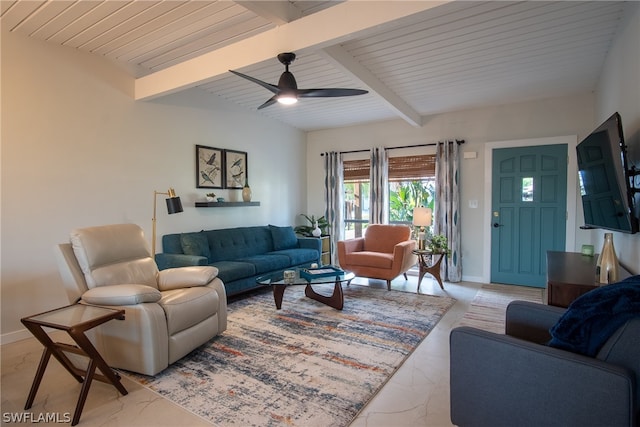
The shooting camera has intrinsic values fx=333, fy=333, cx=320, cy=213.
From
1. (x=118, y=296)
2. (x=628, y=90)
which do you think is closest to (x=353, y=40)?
(x=628, y=90)

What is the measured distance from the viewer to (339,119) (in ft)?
18.5

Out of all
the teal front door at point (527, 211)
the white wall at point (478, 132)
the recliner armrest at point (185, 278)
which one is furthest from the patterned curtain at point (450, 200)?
the recliner armrest at point (185, 278)

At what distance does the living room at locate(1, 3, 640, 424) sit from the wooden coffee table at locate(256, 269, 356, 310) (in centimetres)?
155

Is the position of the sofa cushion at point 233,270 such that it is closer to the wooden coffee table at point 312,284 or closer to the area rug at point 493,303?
the wooden coffee table at point 312,284

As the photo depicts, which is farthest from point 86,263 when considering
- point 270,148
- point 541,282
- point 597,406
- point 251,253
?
point 541,282

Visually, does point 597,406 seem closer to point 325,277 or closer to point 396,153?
point 325,277

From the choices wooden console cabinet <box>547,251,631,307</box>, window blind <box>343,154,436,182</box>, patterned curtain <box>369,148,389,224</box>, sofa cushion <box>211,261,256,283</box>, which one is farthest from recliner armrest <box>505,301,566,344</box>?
patterned curtain <box>369,148,389,224</box>

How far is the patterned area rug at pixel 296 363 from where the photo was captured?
1.92 metres

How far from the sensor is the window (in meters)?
5.43

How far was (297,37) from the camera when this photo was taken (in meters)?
2.50

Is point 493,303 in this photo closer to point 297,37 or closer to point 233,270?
point 233,270

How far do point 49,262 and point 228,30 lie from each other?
8.86 ft

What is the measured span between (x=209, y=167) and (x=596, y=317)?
4332mm

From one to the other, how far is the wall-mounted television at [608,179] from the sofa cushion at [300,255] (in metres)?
3.32
